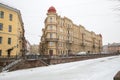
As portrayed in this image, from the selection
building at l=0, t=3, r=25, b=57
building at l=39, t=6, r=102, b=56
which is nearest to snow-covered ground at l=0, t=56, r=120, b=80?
building at l=0, t=3, r=25, b=57

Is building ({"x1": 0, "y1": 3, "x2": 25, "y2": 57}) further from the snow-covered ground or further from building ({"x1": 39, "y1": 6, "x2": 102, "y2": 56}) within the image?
building ({"x1": 39, "y1": 6, "x2": 102, "y2": 56})

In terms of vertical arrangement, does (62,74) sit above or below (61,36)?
below

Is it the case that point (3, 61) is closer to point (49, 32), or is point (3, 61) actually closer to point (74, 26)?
point (49, 32)

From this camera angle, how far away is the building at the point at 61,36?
70.6 m

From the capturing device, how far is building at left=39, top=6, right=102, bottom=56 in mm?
70625

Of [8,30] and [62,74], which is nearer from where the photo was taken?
[62,74]

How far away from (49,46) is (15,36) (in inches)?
940

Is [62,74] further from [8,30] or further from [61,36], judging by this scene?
[61,36]

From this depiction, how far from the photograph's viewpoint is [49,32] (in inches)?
2798

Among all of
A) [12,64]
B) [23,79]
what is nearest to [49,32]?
[12,64]

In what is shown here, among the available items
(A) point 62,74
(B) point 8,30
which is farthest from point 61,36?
(A) point 62,74

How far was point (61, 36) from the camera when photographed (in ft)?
255

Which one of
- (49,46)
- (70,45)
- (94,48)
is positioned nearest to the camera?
(49,46)

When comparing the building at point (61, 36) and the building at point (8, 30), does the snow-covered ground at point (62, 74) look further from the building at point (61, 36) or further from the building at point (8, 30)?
the building at point (61, 36)
